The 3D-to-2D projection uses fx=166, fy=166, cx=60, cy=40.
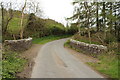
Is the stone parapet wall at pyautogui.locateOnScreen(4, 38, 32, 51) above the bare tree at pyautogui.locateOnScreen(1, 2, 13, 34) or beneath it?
beneath

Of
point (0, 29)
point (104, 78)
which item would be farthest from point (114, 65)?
point (0, 29)

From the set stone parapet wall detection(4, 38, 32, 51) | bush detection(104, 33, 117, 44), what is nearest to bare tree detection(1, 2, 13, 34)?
stone parapet wall detection(4, 38, 32, 51)

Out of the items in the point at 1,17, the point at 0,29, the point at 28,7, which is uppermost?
the point at 28,7

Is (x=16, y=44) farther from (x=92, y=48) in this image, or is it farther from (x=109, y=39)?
(x=109, y=39)

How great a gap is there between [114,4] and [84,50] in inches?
512

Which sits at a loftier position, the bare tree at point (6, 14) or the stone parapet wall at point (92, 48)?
the bare tree at point (6, 14)

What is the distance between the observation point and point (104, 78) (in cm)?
865

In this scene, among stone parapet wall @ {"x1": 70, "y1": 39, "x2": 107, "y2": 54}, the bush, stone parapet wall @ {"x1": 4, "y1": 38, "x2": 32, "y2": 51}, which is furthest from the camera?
the bush

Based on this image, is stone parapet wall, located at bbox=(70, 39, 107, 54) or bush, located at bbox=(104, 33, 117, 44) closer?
stone parapet wall, located at bbox=(70, 39, 107, 54)

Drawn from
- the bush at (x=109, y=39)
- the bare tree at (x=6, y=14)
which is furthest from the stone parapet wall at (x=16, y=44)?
the bush at (x=109, y=39)

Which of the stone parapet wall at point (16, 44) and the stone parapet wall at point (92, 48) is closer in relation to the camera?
the stone parapet wall at point (92, 48)

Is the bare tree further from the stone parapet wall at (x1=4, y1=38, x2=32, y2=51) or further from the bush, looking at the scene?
the bush

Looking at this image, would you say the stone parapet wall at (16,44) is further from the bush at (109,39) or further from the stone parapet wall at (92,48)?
the bush at (109,39)

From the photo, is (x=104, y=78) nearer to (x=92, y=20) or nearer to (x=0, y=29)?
(x=0, y=29)
